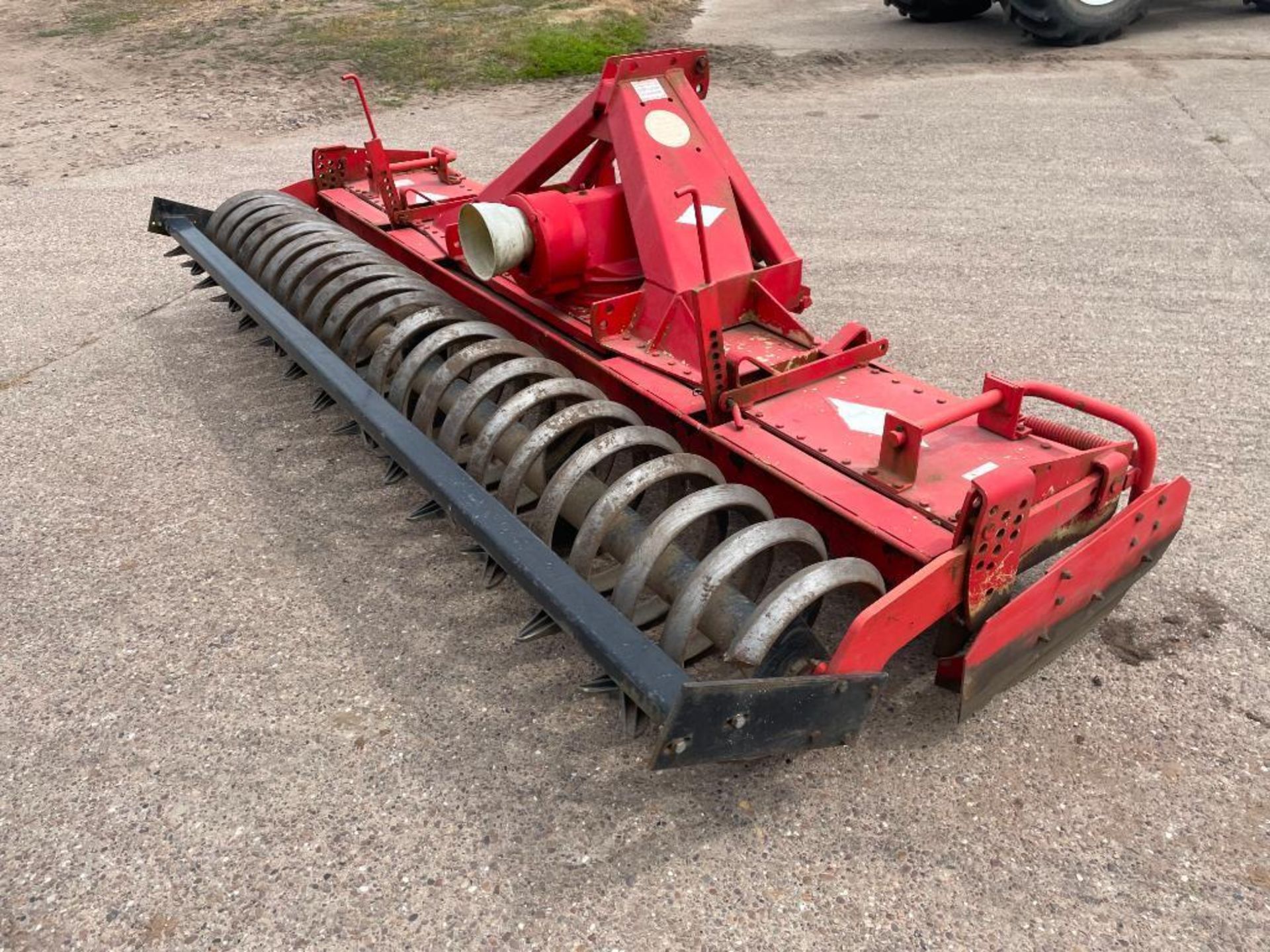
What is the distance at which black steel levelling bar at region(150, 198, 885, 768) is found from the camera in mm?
2266

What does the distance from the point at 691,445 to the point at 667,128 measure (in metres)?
1.49

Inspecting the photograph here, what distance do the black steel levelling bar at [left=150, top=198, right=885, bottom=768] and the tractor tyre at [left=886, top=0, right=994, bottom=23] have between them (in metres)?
12.8

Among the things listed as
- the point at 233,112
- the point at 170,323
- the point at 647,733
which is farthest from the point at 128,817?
the point at 233,112

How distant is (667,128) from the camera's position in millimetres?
4113

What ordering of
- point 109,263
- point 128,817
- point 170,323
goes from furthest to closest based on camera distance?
point 109,263 → point 170,323 → point 128,817

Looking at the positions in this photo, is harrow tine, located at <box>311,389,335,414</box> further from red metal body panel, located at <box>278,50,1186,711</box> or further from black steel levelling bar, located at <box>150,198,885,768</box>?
black steel levelling bar, located at <box>150,198,885,768</box>

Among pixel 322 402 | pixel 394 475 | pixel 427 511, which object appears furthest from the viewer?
pixel 322 402

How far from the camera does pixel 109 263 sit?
679 centimetres

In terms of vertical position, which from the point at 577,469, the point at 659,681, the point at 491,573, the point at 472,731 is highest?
the point at 577,469

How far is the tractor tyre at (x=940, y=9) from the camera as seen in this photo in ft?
44.0

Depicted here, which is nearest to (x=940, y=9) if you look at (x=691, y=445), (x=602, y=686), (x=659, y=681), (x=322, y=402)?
(x=322, y=402)

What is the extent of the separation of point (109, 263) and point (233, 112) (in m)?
4.29

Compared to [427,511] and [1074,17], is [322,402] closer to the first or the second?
[427,511]

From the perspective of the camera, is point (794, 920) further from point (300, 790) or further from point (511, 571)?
point (300, 790)
